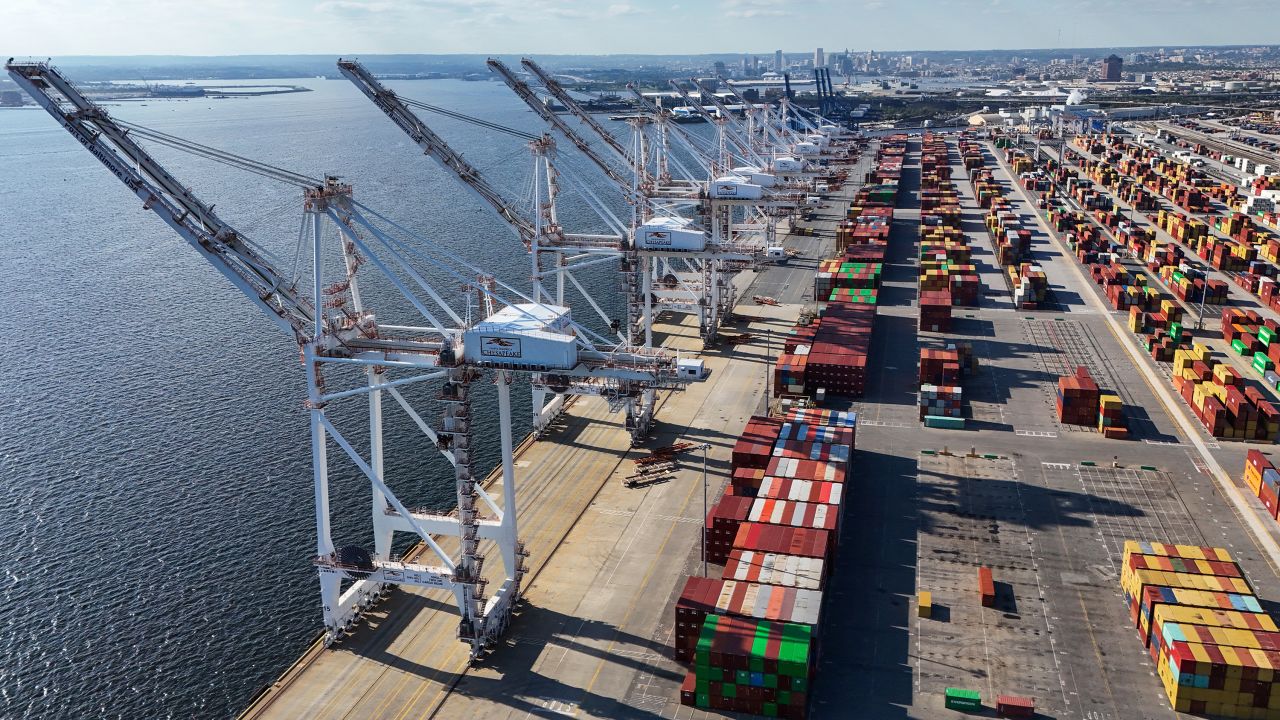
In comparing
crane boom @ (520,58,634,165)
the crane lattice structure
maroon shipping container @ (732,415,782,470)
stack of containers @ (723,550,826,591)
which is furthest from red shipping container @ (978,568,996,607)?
crane boom @ (520,58,634,165)

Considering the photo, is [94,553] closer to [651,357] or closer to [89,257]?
[651,357]

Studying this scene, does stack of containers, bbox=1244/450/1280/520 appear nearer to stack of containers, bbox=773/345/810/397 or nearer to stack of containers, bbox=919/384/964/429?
stack of containers, bbox=919/384/964/429

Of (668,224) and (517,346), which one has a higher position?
(668,224)

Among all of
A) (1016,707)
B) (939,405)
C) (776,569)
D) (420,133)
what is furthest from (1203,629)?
(420,133)

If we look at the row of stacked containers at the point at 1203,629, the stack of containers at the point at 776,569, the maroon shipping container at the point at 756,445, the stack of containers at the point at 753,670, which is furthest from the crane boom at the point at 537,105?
the row of stacked containers at the point at 1203,629

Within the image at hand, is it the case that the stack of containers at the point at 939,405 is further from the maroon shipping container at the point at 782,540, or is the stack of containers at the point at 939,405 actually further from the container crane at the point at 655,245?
the maroon shipping container at the point at 782,540

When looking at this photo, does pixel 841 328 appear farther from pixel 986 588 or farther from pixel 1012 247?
pixel 1012 247
